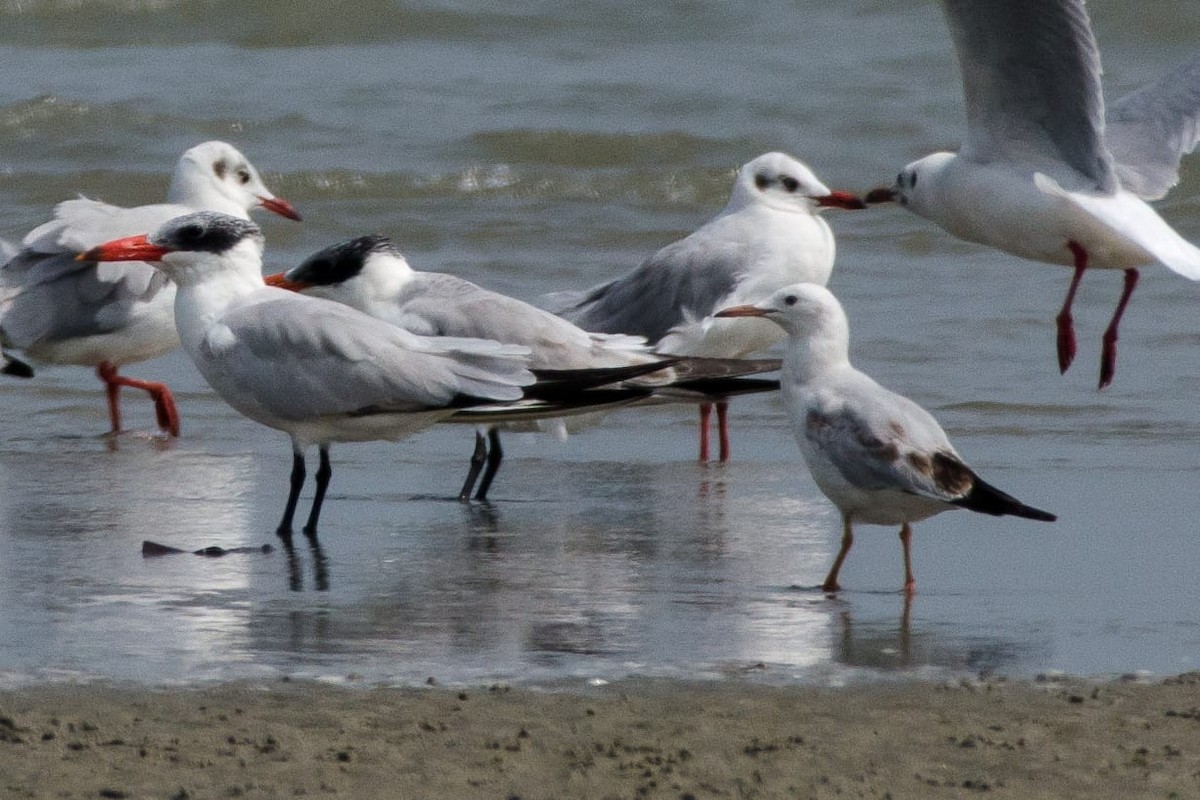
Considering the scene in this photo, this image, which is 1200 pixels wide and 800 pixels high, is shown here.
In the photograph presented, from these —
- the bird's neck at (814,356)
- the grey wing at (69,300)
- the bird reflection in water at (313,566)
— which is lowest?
the bird reflection in water at (313,566)

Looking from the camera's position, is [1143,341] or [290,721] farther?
[1143,341]

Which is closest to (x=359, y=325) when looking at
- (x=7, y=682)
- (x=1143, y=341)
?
(x=7, y=682)

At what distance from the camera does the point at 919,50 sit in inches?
674

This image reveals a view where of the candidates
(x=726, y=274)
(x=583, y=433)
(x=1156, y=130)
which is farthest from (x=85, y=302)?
(x=1156, y=130)

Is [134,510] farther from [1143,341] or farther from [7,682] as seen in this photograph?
[1143,341]

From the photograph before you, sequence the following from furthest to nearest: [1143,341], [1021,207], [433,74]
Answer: [433,74], [1143,341], [1021,207]

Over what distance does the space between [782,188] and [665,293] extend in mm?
793

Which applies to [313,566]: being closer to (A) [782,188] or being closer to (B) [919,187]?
(B) [919,187]

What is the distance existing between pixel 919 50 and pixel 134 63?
21.2 feet

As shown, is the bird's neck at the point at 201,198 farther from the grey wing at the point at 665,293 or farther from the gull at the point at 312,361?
the gull at the point at 312,361

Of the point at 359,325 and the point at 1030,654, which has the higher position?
the point at 359,325

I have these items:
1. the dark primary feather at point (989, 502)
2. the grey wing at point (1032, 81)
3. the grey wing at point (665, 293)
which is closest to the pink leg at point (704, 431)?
the grey wing at point (665, 293)

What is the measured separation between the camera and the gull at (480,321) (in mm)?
6203

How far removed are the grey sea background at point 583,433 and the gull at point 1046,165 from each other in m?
0.70
